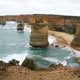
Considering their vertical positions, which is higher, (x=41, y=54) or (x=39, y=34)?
(x=39, y=34)

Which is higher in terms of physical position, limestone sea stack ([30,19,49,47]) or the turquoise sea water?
limestone sea stack ([30,19,49,47])

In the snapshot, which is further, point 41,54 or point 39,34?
point 39,34

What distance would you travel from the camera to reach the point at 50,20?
3816 inches

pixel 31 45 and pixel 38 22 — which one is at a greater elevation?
pixel 38 22

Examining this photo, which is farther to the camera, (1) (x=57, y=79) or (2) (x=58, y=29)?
(2) (x=58, y=29)

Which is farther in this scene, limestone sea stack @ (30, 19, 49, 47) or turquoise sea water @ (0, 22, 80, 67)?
limestone sea stack @ (30, 19, 49, 47)

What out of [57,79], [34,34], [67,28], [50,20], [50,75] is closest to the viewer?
[57,79]

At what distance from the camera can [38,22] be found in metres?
43.1

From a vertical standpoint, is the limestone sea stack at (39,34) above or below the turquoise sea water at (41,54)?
above

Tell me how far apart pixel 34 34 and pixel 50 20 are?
5585 cm

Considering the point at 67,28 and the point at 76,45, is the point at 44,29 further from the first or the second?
the point at 67,28

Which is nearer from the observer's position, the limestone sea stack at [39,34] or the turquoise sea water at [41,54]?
the turquoise sea water at [41,54]

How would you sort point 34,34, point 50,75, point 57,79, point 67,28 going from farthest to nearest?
point 67,28
point 34,34
point 50,75
point 57,79

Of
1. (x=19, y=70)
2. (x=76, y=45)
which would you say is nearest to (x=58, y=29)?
(x=76, y=45)
